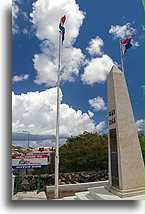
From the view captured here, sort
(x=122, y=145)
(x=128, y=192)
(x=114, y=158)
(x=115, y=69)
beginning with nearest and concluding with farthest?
(x=128, y=192) → (x=122, y=145) → (x=114, y=158) → (x=115, y=69)

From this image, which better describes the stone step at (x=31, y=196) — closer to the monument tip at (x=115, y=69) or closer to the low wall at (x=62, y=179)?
the low wall at (x=62, y=179)

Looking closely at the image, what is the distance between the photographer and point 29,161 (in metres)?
5.48

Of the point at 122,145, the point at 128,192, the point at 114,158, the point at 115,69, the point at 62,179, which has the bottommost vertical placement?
the point at 62,179

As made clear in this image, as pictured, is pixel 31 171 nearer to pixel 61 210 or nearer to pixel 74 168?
pixel 74 168

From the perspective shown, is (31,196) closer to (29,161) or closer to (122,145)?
(29,161)

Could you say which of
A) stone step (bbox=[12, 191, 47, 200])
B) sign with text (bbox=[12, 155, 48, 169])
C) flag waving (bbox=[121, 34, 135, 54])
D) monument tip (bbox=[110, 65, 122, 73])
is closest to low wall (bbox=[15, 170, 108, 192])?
stone step (bbox=[12, 191, 47, 200])

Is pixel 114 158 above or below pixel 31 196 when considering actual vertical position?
above

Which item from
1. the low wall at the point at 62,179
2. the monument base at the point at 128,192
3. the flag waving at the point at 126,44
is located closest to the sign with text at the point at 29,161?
the low wall at the point at 62,179

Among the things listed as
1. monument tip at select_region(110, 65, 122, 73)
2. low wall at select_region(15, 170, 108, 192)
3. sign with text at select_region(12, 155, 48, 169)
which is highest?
monument tip at select_region(110, 65, 122, 73)

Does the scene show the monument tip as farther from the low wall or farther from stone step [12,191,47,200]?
the low wall

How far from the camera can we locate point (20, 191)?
598cm

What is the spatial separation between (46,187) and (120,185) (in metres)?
3.07

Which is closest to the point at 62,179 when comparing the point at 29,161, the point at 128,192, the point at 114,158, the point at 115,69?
the point at 29,161

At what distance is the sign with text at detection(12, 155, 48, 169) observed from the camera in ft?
17.7
